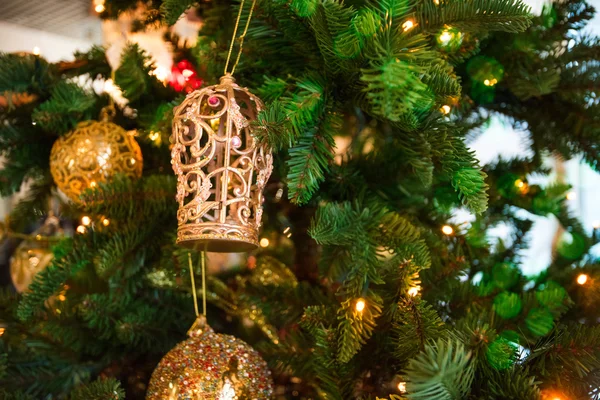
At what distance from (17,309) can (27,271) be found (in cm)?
36

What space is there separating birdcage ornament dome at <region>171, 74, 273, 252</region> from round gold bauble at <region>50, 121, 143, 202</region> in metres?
0.16

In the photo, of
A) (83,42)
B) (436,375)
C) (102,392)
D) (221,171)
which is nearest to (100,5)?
(221,171)

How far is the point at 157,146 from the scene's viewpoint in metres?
0.70

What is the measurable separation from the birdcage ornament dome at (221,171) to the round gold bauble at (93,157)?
0.16 meters

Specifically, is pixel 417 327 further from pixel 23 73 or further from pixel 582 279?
pixel 23 73

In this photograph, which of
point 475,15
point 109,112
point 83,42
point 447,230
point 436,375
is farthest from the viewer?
point 83,42

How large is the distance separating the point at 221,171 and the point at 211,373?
0.18 metres

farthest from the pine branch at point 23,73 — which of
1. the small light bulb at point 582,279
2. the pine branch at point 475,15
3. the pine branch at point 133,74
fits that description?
the small light bulb at point 582,279

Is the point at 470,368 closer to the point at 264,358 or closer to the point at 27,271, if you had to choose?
the point at 264,358

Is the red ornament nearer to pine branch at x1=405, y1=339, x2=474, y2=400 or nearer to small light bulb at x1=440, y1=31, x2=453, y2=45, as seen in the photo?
small light bulb at x1=440, y1=31, x2=453, y2=45

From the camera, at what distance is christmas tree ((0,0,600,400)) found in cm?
43

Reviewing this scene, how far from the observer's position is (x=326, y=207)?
0.49 metres

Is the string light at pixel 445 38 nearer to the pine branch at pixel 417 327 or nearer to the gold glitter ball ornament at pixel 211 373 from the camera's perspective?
the pine branch at pixel 417 327

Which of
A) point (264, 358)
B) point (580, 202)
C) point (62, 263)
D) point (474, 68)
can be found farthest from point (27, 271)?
point (580, 202)
